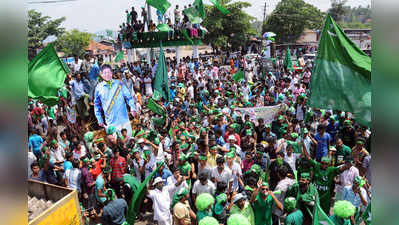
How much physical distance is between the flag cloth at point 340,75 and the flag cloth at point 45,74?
15.3 ft

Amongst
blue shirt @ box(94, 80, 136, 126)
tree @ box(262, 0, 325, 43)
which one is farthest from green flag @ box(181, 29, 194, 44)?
tree @ box(262, 0, 325, 43)

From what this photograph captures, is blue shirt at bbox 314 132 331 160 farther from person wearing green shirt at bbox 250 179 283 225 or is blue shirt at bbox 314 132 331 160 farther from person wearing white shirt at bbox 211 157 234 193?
person wearing green shirt at bbox 250 179 283 225

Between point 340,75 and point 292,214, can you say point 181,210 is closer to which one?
point 292,214

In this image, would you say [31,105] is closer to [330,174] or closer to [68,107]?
[68,107]

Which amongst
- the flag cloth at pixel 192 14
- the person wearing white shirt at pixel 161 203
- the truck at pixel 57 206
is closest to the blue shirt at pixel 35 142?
the truck at pixel 57 206

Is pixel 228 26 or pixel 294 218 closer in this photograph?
pixel 294 218

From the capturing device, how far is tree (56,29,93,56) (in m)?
60.0

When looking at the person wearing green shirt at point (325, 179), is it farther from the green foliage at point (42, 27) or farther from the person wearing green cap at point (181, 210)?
the green foliage at point (42, 27)

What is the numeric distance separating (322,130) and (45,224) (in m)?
4.82

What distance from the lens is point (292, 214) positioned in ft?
13.8

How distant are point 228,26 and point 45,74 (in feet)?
138

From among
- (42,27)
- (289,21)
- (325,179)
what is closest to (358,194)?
(325,179)

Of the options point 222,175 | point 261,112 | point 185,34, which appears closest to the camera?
point 222,175
